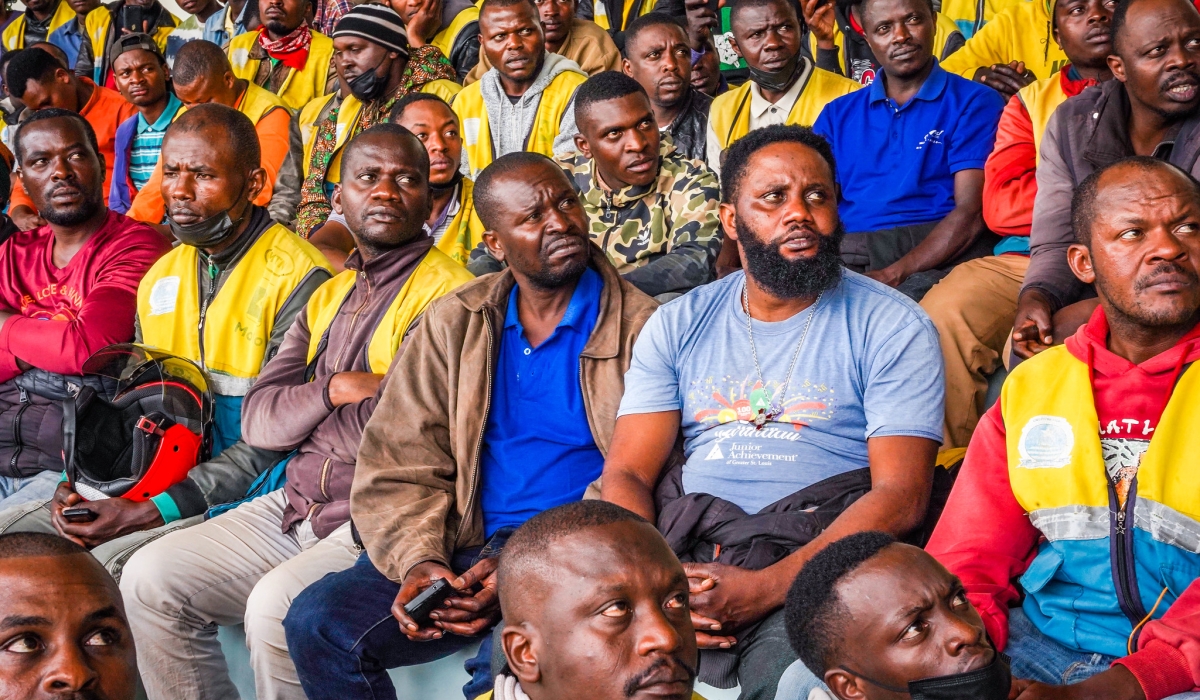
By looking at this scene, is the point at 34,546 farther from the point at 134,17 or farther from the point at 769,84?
the point at 134,17

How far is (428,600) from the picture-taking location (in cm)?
297

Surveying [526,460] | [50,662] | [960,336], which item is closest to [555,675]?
[50,662]

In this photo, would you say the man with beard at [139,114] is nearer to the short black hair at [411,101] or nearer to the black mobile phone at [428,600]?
Answer: the short black hair at [411,101]

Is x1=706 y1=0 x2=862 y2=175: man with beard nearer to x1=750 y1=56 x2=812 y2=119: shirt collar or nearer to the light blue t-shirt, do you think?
x1=750 y1=56 x2=812 y2=119: shirt collar

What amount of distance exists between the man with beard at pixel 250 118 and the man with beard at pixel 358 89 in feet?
0.62

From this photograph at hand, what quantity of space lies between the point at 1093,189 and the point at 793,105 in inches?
100

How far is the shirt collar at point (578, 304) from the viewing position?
336cm

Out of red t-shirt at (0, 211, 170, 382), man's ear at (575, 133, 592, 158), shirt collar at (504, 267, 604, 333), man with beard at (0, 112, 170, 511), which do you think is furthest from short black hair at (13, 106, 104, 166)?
shirt collar at (504, 267, 604, 333)

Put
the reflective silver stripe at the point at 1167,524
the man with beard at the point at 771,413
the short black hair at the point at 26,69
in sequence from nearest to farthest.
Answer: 1. the reflective silver stripe at the point at 1167,524
2. the man with beard at the point at 771,413
3. the short black hair at the point at 26,69

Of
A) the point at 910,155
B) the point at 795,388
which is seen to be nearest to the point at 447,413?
the point at 795,388

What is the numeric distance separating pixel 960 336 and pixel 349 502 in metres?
1.91

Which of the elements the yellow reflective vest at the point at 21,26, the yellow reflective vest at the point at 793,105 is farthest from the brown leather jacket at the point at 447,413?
the yellow reflective vest at the point at 21,26

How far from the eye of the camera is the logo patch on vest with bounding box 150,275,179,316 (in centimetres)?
444

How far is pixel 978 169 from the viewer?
13.9 ft
